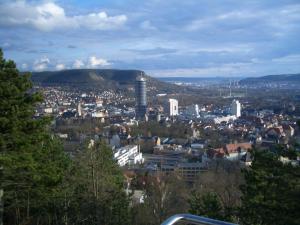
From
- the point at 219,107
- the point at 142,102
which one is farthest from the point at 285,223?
the point at 219,107

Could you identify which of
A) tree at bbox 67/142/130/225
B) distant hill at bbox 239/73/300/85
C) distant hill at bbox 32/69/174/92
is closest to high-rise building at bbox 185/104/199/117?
distant hill at bbox 32/69/174/92

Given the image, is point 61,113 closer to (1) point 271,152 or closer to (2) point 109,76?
(2) point 109,76

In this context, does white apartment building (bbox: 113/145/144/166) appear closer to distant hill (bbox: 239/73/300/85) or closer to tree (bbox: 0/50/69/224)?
tree (bbox: 0/50/69/224)

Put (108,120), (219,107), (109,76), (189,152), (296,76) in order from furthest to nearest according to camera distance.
A: (296,76), (109,76), (219,107), (108,120), (189,152)

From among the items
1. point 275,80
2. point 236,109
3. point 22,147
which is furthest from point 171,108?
point 22,147

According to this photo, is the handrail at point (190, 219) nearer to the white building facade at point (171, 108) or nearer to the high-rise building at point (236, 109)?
the high-rise building at point (236, 109)

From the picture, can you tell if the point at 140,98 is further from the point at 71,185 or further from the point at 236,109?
the point at 71,185

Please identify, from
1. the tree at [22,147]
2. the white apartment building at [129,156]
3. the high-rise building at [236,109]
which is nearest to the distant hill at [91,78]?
the high-rise building at [236,109]
